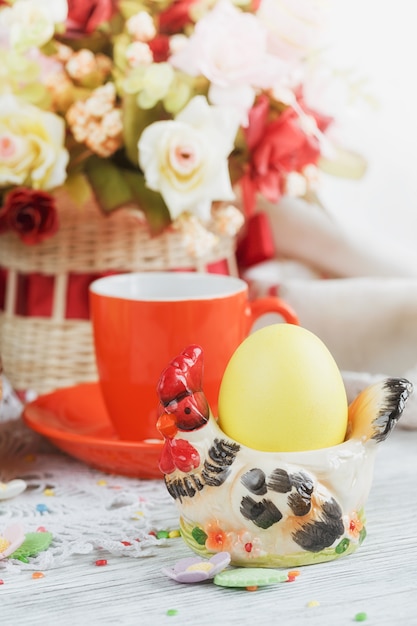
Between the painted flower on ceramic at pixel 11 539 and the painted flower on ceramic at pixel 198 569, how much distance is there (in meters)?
0.11

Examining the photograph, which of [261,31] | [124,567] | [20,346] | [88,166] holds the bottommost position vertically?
[20,346]

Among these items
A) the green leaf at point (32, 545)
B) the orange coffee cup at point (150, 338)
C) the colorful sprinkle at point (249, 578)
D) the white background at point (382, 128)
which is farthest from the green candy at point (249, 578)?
the white background at point (382, 128)

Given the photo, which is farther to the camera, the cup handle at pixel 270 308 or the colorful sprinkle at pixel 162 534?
the cup handle at pixel 270 308

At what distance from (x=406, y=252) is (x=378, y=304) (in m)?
0.14

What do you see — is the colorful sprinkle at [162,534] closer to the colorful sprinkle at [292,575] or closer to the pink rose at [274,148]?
the colorful sprinkle at [292,575]

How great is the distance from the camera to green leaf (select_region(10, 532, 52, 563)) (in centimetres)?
62

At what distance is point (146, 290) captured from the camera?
0.89 meters

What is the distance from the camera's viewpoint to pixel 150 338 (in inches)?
30.8

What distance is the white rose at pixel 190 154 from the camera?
841 mm

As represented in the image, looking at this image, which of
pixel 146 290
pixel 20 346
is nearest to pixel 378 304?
pixel 146 290

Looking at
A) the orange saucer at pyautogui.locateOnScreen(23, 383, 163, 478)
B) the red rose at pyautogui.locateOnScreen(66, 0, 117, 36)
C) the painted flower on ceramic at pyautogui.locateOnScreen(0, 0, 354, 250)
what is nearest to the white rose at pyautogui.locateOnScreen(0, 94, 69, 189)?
the painted flower on ceramic at pyautogui.locateOnScreen(0, 0, 354, 250)

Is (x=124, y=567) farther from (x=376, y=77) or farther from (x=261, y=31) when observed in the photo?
(x=376, y=77)

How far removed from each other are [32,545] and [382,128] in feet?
2.50

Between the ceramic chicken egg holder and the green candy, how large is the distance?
0.01 meters
